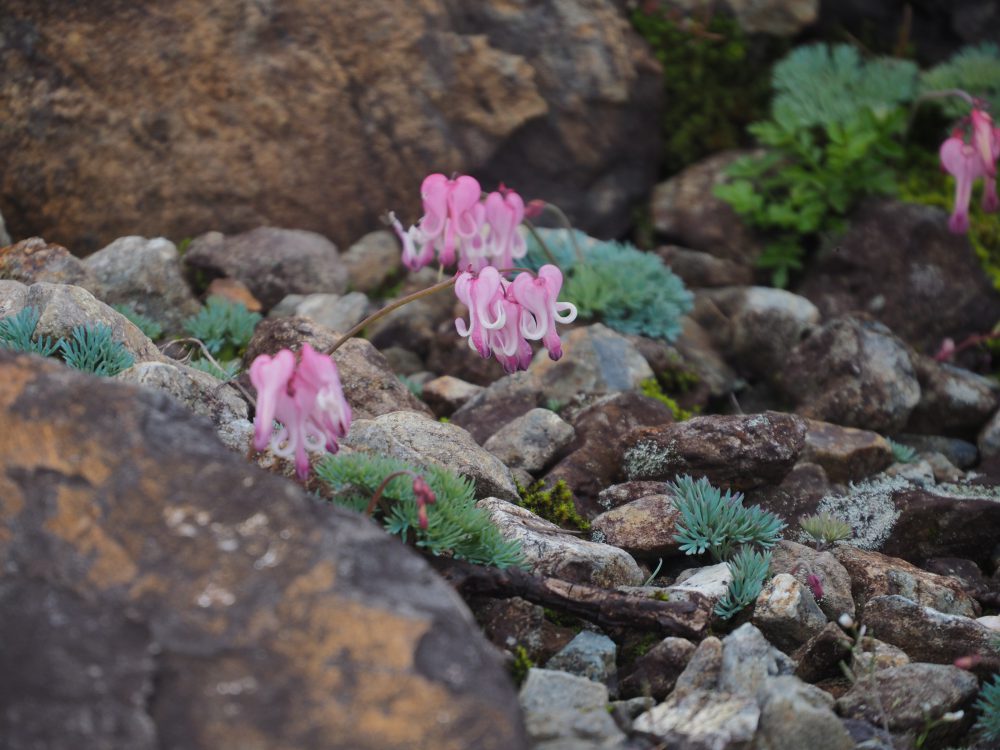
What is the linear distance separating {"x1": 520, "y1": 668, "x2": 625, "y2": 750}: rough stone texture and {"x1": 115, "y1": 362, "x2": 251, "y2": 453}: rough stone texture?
4.92 ft

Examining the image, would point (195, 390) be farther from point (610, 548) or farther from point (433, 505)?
point (610, 548)

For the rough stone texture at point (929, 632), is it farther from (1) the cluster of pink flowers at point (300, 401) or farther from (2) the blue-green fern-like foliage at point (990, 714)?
(1) the cluster of pink flowers at point (300, 401)

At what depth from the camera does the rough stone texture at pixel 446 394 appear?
5777mm

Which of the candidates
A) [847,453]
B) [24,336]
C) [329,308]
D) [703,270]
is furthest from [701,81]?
[24,336]

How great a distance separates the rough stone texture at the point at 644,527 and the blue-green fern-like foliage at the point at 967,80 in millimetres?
4585

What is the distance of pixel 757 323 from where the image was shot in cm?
654

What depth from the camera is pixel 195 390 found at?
412 cm

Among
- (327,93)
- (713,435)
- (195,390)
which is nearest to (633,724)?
(713,435)

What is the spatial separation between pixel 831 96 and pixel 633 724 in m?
5.50

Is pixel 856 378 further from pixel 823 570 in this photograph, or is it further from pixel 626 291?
pixel 823 570

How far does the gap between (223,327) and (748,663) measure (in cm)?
344

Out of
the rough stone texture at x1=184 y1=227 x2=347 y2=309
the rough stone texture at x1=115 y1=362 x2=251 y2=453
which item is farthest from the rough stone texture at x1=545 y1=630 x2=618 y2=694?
the rough stone texture at x1=184 y1=227 x2=347 y2=309

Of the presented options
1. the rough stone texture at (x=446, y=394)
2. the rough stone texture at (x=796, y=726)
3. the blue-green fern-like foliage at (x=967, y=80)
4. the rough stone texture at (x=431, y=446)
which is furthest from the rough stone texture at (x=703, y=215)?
the rough stone texture at (x=796, y=726)

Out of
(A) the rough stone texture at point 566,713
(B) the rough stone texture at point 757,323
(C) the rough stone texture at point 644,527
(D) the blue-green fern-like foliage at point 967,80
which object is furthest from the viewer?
(D) the blue-green fern-like foliage at point 967,80
